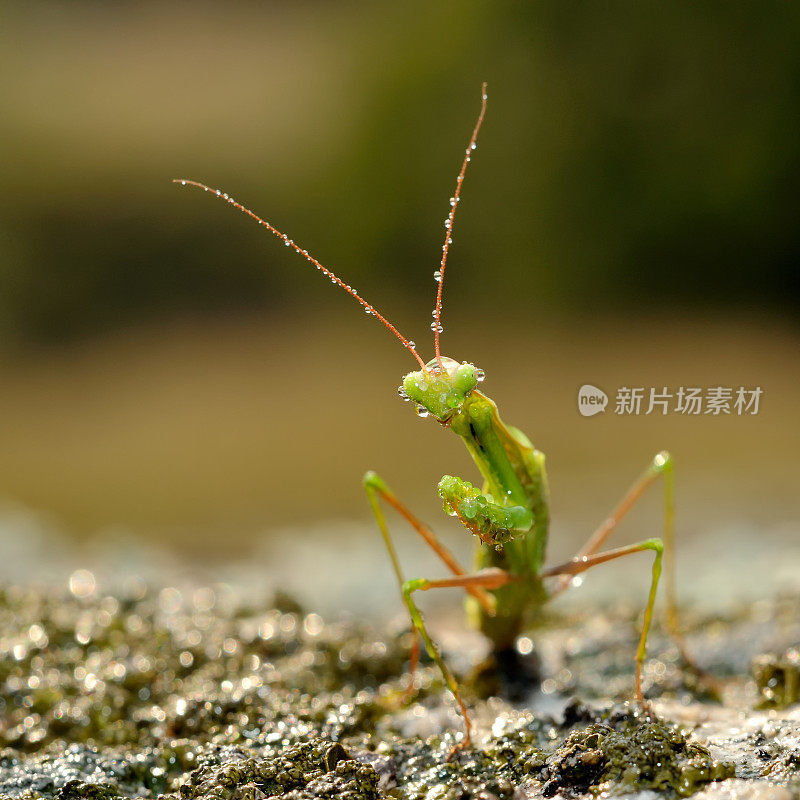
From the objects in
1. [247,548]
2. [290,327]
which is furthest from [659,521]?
[290,327]

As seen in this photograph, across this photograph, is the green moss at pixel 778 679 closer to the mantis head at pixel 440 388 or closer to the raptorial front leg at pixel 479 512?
the raptorial front leg at pixel 479 512

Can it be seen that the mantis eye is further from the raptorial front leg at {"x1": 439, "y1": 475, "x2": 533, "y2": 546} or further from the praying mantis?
the raptorial front leg at {"x1": 439, "y1": 475, "x2": 533, "y2": 546}

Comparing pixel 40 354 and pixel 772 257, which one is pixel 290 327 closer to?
pixel 40 354

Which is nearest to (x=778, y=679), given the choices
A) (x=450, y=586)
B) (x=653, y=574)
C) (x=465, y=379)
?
(x=653, y=574)

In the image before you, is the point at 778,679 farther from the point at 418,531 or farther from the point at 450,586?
the point at 418,531
